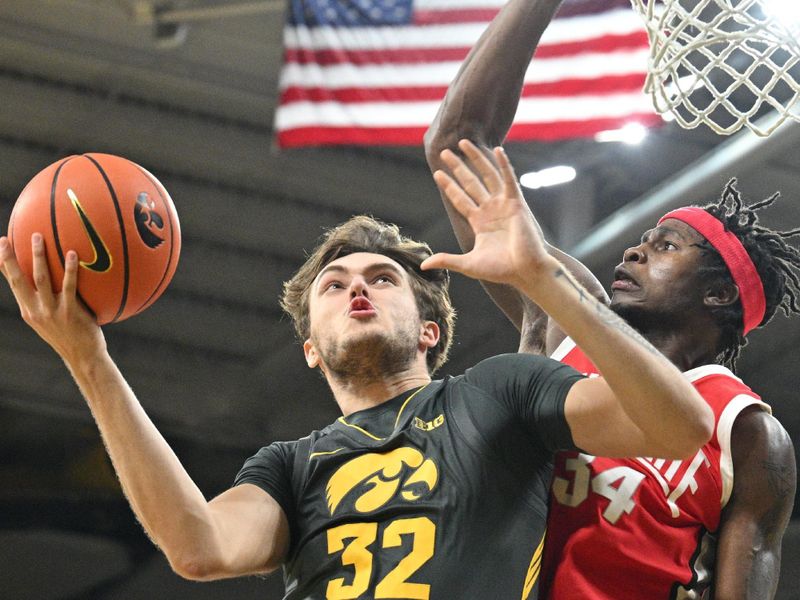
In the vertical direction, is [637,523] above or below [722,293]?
below

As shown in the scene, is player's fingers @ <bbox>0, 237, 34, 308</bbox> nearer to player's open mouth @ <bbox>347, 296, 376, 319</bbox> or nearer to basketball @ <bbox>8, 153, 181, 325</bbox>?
basketball @ <bbox>8, 153, 181, 325</bbox>

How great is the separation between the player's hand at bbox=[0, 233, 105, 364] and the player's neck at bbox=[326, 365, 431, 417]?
653mm

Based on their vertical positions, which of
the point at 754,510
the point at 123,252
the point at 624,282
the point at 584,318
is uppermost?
the point at 123,252

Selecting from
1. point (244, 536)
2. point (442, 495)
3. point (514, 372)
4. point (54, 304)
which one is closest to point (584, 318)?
point (514, 372)

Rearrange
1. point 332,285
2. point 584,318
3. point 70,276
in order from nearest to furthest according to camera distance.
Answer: point 584,318, point 70,276, point 332,285

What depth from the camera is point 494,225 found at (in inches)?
92.0

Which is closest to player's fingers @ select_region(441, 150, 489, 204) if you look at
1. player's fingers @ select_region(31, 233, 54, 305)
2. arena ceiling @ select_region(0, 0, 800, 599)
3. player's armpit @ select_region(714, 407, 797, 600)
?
player's fingers @ select_region(31, 233, 54, 305)

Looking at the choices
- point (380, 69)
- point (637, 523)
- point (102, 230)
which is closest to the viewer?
point (102, 230)

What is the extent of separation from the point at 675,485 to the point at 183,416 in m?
9.43

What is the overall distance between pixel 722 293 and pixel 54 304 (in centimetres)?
163

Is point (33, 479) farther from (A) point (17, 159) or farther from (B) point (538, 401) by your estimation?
(B) point (538, 401)

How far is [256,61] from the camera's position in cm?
835

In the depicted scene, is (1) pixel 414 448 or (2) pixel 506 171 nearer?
(2) pixel 506 171

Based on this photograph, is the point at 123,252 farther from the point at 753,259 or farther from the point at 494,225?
the point at 753,259
